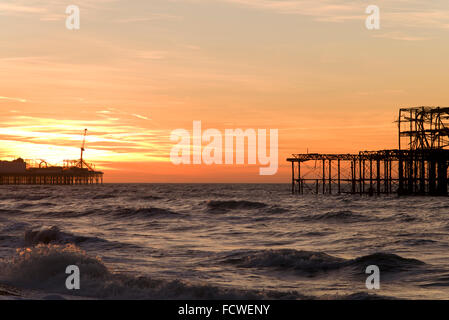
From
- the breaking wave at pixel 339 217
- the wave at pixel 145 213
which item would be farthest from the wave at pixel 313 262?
the wave at pixel 145 213

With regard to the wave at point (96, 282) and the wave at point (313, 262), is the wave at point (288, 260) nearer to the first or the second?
the wave at point (313, 262)

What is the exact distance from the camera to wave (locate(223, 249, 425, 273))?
1559cm

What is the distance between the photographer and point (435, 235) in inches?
932

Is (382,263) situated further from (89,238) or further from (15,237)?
(15,237)

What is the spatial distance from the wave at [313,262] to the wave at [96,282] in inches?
148

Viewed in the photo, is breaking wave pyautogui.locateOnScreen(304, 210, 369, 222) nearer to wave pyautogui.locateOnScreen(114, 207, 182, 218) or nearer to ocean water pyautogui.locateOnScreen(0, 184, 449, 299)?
ocean water pyautogui.locateOnScreen(0, 184, 449, 299)

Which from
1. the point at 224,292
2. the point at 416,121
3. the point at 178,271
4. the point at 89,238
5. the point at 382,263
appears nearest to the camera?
the point at 224,292

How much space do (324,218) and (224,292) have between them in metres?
23.9

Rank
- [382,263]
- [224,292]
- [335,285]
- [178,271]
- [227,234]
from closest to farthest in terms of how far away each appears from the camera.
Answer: [224,292] → [335,285] → [178,271] → [382,263] → [227,234]

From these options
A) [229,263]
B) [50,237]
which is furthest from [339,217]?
[229,263]

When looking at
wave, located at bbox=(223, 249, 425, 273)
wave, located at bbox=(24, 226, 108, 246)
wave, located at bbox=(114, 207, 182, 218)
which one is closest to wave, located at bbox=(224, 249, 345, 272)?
wave, located at bbox=(223, 249, 425, 273)

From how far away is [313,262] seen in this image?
→ 632 inches
